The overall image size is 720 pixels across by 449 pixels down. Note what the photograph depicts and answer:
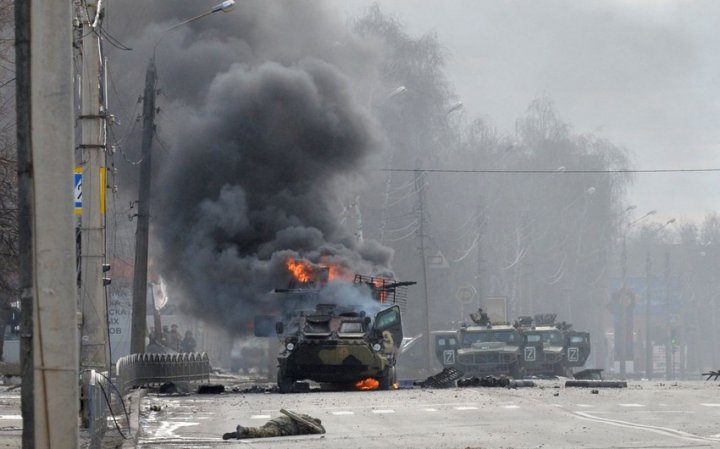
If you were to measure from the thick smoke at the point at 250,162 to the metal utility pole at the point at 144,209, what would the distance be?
1675 millimetres

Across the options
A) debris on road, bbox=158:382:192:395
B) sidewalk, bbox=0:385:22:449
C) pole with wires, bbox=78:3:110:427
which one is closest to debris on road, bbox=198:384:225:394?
debris on road, bbox=158:382:192:395

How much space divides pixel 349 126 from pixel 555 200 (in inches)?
2146

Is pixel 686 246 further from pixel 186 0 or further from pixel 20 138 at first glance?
pixel 20 138

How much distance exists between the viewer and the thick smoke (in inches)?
1310

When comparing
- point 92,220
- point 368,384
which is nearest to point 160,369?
point 368,384

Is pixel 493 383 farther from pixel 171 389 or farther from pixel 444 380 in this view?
pixel 171 389

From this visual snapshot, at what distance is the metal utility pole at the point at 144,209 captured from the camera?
30.6 meters

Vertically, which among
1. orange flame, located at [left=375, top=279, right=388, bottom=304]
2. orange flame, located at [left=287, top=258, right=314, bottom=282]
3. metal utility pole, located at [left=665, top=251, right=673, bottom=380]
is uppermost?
orange flame, located at [left=287, top=258, right=314, bottom=282]

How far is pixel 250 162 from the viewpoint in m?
36.0

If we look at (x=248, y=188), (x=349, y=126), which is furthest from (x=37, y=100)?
(x=349, y=126)

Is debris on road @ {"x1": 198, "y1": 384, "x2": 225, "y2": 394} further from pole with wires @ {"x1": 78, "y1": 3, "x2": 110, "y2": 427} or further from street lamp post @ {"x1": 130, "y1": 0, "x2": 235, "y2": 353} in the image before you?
street lamp post @ {"x1": 130, "y1": 0, "x2": 235, "y2": 353}

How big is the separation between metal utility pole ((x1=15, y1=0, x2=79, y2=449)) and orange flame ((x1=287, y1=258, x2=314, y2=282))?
70.1ft

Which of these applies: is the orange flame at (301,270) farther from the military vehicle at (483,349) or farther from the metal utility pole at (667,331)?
the metal utility pole at (667,331)

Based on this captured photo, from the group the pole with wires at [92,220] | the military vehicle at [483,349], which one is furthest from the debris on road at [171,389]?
the military vehicle at [483,349]
